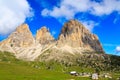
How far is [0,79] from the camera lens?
145250mm

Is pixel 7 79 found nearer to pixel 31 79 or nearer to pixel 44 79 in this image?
pixel 31 79

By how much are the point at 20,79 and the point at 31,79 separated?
6953 millimetres

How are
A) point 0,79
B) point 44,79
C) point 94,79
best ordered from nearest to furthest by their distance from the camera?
1. point 0,79
2. point 44,79
3. point 94,79

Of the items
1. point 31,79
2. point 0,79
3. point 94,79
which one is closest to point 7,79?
point 0,79

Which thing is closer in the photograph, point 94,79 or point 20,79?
point 20,79

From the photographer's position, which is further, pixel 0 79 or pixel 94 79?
pixel 94 79

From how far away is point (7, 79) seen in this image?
148375 millimetres

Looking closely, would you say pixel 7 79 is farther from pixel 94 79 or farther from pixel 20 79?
pixel 94 79

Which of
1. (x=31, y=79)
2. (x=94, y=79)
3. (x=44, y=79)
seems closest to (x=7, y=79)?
(x=31, y=79)

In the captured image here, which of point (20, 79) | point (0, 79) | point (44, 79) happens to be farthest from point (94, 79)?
point (0, 79)

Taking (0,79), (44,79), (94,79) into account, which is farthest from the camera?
(94,79)

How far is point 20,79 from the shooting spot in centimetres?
15362

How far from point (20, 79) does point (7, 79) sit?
8.90 m

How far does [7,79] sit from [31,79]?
15.3m
